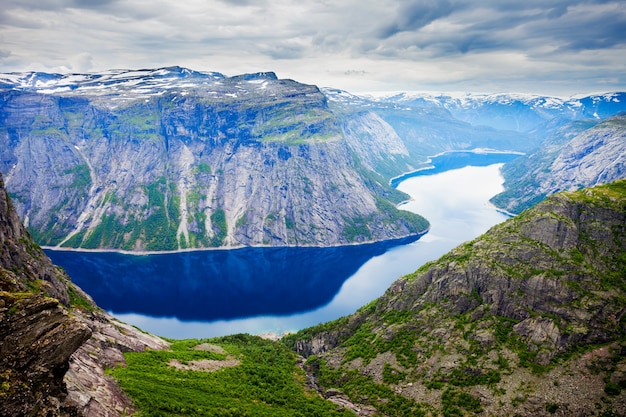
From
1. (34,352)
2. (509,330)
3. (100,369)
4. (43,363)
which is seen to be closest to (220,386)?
(100,369)

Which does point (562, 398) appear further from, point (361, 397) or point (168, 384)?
point (168, 384)

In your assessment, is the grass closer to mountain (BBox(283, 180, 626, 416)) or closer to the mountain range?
the mountain range

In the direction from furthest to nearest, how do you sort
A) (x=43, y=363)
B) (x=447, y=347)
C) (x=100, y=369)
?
1. (x=447, y=347)
2. (x=100, y=369)
3. (x=43, y=363)

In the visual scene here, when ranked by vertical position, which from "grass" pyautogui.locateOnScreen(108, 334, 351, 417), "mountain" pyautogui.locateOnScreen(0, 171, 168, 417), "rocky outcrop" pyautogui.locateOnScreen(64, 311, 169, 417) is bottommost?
"grass" pyautogui.locateOnScreen(108, 334, 351, 417)

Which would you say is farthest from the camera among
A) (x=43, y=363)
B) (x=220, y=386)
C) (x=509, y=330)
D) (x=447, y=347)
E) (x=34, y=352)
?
(x=447, y=347)

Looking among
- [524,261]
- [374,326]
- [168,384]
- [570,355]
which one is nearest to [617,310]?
[570,355]

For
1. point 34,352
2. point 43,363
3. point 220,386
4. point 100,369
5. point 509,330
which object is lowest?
point 220,386

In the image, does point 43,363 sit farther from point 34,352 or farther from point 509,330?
point 509,330

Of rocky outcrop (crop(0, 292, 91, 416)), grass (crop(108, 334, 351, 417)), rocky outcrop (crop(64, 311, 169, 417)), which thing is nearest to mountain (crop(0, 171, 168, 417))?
rocky outcrop (crop(0, 292, 91, 416))

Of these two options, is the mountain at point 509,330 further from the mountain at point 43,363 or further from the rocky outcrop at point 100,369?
the mountain at point 43,363
